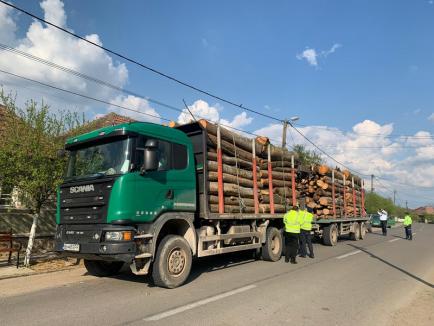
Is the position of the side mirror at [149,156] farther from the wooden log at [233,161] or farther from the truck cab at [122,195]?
the wooden log at [233,161]

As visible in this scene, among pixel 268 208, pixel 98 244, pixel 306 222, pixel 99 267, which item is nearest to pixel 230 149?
pixel 268 208

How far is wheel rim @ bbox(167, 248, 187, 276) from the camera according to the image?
6.98 m

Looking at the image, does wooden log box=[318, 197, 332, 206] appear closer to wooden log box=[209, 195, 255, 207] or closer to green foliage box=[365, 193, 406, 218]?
wooden log box=[209, 195, 255, 207]

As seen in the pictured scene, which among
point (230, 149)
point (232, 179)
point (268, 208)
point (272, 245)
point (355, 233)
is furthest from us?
point (355, 233)

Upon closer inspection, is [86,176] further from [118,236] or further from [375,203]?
[375,203]

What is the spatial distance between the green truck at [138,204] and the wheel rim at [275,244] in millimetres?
2636

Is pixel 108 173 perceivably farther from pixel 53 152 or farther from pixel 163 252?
pixel 53 152

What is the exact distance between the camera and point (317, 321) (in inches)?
203

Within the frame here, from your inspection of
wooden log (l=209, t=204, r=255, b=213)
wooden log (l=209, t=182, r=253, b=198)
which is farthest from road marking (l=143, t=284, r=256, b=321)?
wooden log (l=209, t=182, r=253, b=198)

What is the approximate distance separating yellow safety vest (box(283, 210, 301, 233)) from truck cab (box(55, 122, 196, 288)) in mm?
3828

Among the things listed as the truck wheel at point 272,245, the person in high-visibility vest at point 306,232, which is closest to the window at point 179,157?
the truck wheel at point 272,245

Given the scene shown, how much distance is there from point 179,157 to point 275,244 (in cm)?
468

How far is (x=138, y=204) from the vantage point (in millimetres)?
6570

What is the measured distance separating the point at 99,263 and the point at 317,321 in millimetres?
5032
